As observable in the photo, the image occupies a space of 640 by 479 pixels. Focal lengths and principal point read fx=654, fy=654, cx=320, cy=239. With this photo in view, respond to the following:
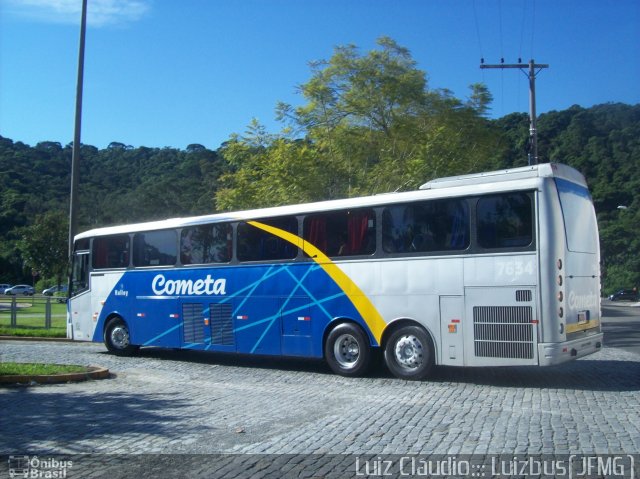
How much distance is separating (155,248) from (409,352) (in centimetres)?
722

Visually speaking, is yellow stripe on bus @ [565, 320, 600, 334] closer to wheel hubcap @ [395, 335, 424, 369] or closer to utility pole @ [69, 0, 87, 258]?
wheel hubcap @ [395, 335, 424, 369]

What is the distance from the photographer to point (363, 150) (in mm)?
26672

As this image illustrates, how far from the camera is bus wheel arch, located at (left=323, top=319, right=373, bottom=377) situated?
1198cm

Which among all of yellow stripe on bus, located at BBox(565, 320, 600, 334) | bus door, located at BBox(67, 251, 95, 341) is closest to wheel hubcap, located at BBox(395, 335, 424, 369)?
yellow stripe on bus, located at BBox(565, 320, 600, 334)

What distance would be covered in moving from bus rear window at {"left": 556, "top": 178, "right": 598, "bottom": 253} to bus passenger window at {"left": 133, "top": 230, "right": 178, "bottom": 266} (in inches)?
344

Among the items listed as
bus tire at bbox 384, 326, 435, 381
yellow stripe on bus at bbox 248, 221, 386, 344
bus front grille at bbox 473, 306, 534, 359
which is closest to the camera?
bus front grille at bbox 473, 306, 534, 359

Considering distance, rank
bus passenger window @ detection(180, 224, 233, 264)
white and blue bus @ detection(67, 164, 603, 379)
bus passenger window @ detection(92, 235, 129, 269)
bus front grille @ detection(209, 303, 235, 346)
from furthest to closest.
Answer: bus passenger window @ detection(92, 235, 129, 269) → bus passenger window @ detection(180, 224, 233, 264) → bus front grille @ detection(209, 303, 235, 346) → white and blue bus @ detection(67, 164, 603, 379)

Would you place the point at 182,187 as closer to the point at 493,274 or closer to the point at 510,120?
the point at 510,120

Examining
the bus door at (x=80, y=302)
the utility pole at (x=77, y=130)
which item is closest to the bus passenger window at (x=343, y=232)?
the bus door at (x=80, y=302)

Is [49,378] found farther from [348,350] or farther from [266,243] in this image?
[348,350]

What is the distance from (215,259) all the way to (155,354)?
14.3 feet

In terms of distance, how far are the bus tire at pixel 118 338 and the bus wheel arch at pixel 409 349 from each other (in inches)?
301

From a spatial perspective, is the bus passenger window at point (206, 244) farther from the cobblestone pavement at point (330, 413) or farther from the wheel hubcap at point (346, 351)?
the wheel hubcap at point (346, 351)

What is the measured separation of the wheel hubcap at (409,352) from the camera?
11.3 metres
